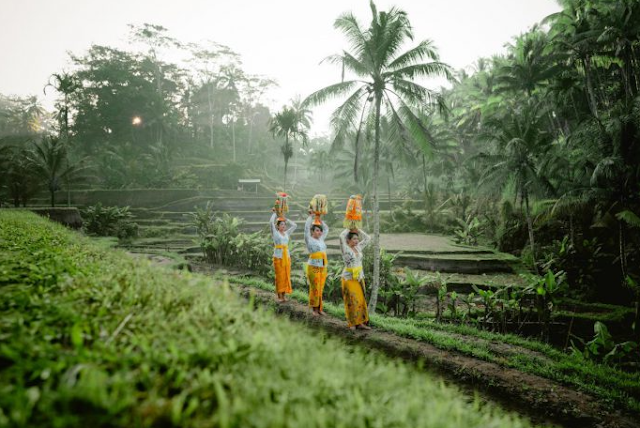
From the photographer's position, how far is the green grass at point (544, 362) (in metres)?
4.49

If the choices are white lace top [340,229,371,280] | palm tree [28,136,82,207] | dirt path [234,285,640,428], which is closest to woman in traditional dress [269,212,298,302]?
dirt path [234,285,640,428]

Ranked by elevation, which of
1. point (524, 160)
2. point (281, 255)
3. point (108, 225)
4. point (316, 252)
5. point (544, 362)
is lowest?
point (544, 362)

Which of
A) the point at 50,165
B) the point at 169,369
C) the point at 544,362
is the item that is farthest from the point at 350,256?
the point at 50,165

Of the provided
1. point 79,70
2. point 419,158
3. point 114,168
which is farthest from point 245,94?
point 419,158

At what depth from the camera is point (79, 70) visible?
105ft

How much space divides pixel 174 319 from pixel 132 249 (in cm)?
1395

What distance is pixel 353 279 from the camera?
5645 mm

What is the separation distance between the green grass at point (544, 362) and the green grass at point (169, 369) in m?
4.01

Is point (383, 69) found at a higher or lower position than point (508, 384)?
higher

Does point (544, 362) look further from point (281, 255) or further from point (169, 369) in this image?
point (169, 369)

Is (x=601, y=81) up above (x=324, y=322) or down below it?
above

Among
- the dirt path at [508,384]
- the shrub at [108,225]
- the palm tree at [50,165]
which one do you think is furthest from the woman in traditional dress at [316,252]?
the palm tree at [50,165]

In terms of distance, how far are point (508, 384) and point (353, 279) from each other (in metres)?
2.61

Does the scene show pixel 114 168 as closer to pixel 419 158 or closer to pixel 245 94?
pixel 245 94
